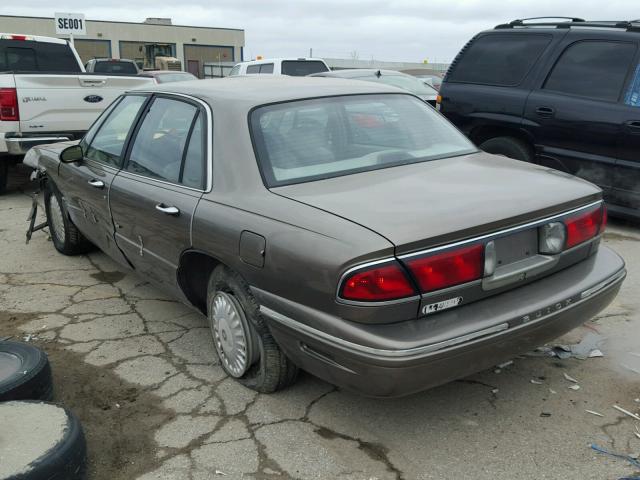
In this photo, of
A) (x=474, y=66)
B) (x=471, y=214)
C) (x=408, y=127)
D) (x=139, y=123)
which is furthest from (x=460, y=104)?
(x=471, y=214)

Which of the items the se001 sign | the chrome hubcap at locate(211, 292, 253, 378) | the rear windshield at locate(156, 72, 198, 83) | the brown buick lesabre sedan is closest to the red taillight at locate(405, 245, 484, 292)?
the brown buick lesabre sedan

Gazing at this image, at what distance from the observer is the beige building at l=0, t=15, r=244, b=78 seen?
4597 cm

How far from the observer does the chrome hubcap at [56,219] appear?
5461mm

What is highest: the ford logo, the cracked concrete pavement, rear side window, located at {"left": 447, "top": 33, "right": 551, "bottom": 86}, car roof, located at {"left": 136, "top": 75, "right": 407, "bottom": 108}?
rear side window, located at {"left": 447, "top": 33, "right": 551, "bottom": 86}

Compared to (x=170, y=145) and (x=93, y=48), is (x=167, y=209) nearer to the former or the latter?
(x=170, y=145)

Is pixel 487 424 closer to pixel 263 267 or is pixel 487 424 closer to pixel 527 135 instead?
pixel 263 267

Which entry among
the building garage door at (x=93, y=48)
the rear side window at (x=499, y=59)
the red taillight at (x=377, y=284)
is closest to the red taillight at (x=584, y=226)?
the red taillight at (x=377, y=284)

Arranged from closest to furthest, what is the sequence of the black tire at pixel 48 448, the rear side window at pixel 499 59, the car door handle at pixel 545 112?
the black tire at pixel 48 448, the car door handle at pixel 545 112, the rear side window at pixel 499 59

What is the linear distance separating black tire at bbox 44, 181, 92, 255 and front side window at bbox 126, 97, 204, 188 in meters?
1.70

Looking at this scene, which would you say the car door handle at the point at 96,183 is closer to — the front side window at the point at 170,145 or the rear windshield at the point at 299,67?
the front side window at the point at 170,145

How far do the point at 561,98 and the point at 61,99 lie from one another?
18.4 ft

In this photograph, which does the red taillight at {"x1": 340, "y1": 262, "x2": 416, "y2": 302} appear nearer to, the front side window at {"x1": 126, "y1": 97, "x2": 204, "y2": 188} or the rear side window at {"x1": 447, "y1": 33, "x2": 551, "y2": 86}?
the front side window at {"x1": 126, "y1": 97, "x2": 204, "y2": 188}

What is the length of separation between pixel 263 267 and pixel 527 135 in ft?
14.4

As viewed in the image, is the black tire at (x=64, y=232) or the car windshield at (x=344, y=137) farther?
the black tire at (x=64, y=232)
